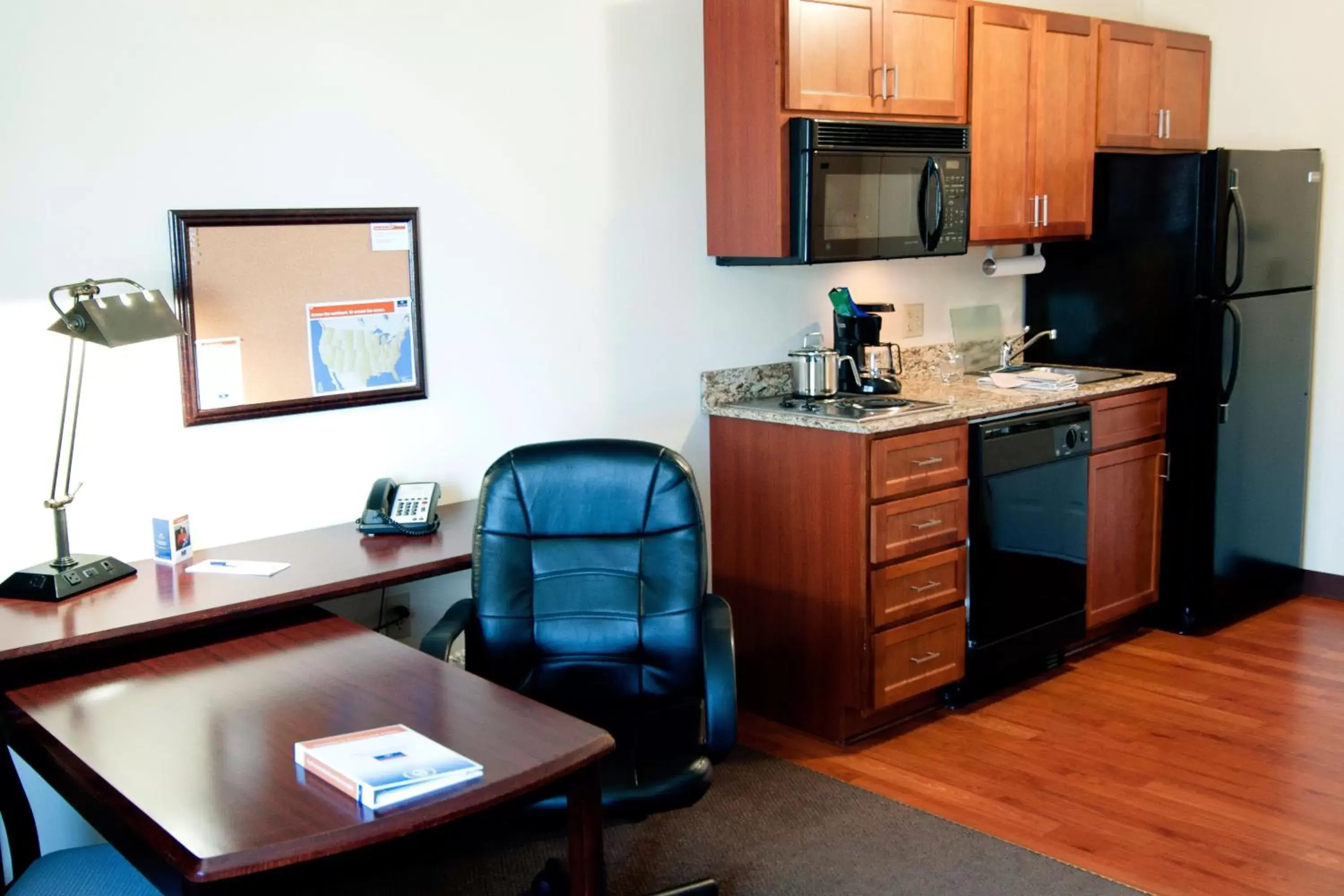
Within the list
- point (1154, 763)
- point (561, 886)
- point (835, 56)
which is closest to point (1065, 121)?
point (835, 56)

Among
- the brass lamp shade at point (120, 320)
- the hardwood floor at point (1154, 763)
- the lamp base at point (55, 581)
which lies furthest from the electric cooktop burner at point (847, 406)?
the lamp base at point (55, 581)

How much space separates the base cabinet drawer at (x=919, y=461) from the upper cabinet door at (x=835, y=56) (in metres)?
0.97

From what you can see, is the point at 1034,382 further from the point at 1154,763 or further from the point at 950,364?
the point at 1154,763

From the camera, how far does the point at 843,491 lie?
350 centimetres

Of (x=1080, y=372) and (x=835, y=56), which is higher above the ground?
(x=835, y=56)

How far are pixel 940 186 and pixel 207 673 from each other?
2598mm

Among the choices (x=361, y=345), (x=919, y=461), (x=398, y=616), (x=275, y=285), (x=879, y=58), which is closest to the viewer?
(x=275, y=285)

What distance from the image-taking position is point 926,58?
3.83 meters

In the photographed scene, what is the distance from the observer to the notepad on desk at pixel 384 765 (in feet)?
5.53

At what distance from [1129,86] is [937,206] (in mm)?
1236

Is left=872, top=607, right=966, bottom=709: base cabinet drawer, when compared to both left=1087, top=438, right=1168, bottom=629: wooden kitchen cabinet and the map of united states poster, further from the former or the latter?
the map of united states poster

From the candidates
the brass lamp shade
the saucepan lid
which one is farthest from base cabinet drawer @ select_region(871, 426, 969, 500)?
the brass lamp shade

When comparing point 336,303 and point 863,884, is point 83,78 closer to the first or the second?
point 336,303

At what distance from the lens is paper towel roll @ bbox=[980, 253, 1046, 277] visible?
4.62 metres
